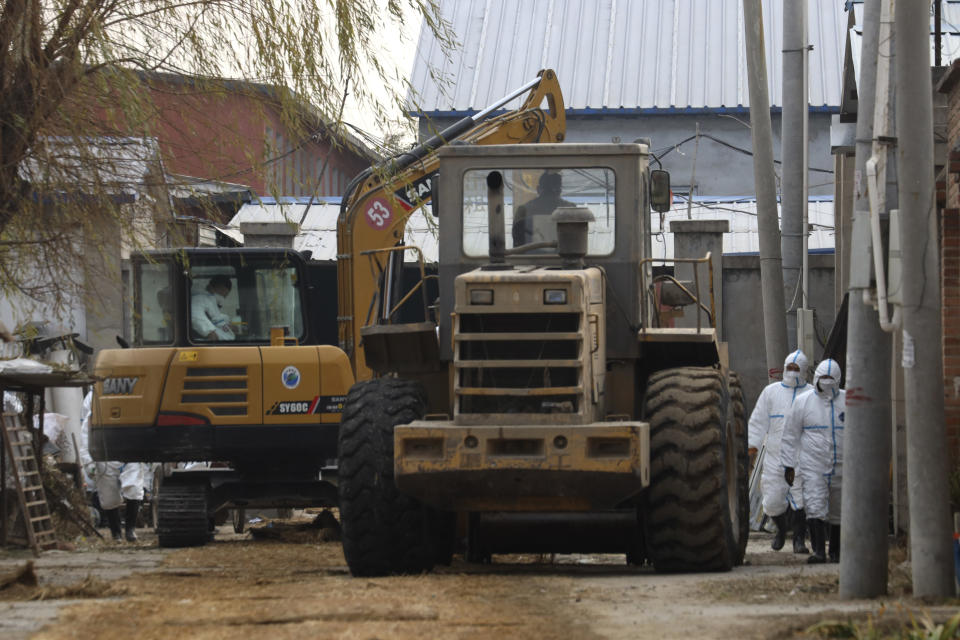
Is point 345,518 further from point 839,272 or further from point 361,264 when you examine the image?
point 839,272

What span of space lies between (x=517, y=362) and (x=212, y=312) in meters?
6.95

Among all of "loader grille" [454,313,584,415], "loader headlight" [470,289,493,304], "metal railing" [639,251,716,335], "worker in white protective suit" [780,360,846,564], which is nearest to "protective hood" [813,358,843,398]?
"worker in white protective suit" [780,360,846,564]

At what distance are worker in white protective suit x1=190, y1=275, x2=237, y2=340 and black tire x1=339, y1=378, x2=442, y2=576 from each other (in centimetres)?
593

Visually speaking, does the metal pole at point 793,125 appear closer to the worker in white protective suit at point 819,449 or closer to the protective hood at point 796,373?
the protective hood at point 796,373

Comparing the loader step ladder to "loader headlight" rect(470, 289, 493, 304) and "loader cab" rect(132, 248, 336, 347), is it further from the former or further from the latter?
"loader headlight" rect(470, 289, 493, 304)

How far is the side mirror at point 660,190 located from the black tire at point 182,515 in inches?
256

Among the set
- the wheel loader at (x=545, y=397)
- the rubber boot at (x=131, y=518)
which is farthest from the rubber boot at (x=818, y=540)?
the rubber boot at (x=131, y=518)

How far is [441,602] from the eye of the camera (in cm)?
904

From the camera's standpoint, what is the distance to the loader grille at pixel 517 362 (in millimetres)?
10711

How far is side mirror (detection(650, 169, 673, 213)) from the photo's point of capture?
474 inches

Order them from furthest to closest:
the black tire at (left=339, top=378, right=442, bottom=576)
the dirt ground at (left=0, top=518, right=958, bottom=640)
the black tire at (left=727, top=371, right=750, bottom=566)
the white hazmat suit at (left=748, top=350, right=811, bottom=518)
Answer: the white hazmat suit at (left=748, top=350, right=811, bottom=518) < the black tire at (left=727, top=371, right=750, bottom=566) < the black tire at (left=339, top=378, right=442, bottom=576) < the dirt ground at (left=0, top=518, right=958, bottom=640)

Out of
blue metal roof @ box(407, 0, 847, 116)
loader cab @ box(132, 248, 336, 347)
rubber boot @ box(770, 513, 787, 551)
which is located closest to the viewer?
rubber boot @ box(770, 513, 787, 551)

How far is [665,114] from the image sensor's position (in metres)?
37.5

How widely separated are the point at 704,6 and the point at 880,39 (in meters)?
31.3
